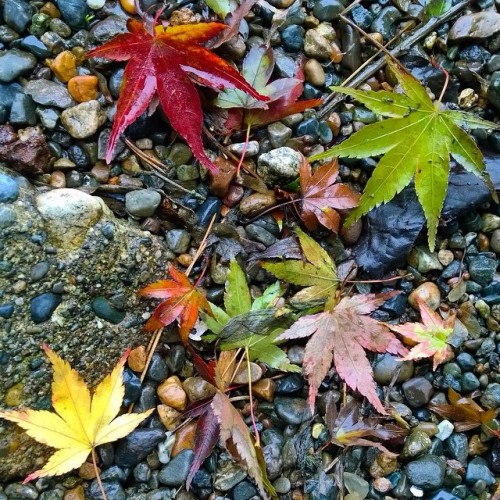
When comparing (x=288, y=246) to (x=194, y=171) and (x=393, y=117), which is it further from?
(x=393, y=117)

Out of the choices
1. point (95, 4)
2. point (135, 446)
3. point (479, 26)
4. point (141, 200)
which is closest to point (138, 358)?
point (135, 446)

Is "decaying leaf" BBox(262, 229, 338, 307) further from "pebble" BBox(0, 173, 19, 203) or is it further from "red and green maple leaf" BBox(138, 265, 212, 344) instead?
"pebble" BBox(0, 173, 19, 203)

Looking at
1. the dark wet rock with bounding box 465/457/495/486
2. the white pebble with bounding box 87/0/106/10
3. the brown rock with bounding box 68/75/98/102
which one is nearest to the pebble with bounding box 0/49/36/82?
the brown rock with bounding box 68/75/98/102

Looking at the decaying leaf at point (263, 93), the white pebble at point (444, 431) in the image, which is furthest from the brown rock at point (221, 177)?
the white pebble at point (444, 431)

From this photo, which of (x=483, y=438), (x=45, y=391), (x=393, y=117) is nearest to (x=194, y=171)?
(x=393, y=117)

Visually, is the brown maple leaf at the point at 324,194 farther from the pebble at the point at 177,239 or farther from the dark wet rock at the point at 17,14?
the dark wet rock at the point at 17,14
